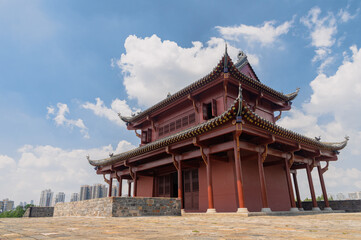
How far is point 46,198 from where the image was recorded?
350 ft

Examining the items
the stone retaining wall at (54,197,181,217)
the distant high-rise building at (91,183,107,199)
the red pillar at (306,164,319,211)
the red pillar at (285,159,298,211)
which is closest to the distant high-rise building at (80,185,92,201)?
the distant high-rise building at (91,183,107,199)

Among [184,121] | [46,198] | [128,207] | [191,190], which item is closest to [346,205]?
[191,190]

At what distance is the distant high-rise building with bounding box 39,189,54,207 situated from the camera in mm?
105969

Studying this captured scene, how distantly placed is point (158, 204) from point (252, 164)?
5.92 m

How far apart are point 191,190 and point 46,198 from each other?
375 ft

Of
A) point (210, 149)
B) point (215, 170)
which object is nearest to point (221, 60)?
point (210, 149)

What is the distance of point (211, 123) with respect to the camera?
32.6 feet

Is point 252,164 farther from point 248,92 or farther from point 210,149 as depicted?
point 248,92

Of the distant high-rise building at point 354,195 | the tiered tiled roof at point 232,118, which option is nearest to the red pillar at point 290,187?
the tiered tiled roof at point 232,118

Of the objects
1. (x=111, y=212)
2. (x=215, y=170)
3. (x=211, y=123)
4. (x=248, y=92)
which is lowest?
(x=111, y=212)

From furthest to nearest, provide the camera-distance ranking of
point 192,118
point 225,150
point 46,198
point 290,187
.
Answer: point 46,198 < point 192,118 < point 290,187 < point 225,150

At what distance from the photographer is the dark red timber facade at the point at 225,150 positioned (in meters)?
10.4

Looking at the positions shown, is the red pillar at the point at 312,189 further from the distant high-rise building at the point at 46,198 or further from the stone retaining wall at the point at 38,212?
the distant high-rise building at the point at 46,198

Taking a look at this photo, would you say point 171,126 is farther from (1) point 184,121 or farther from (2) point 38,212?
(2) point 38,212
